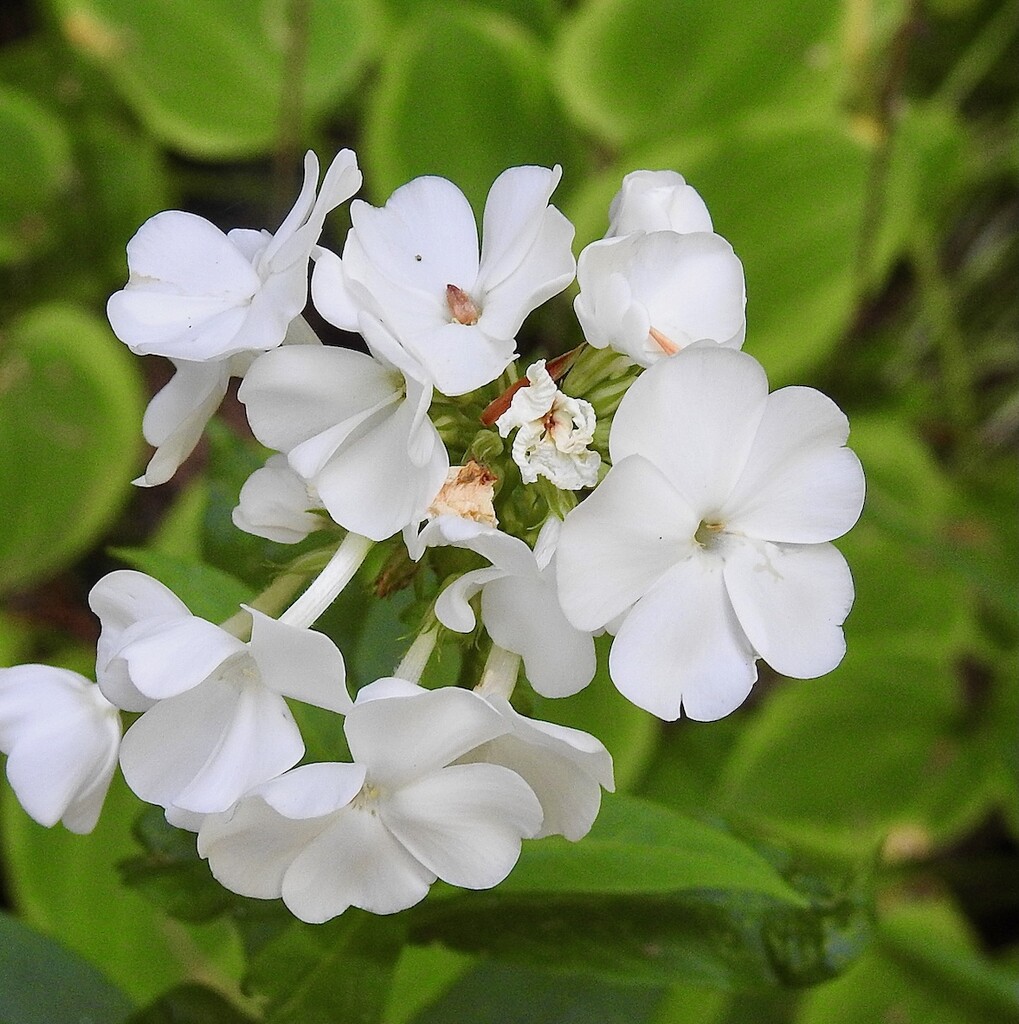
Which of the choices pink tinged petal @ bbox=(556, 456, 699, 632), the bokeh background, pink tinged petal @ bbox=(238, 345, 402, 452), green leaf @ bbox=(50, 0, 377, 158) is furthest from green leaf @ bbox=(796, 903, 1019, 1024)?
green leaf @ bbox=(50, 0, 377, 158)

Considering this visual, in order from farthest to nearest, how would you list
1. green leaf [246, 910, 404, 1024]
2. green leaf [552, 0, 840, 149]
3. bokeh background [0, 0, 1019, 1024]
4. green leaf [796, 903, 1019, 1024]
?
green leaf [552, 0, 840, 149] < bokeh background [0, 0, 1019, 1024] < green leaf [796, 903, 1019, 1024] < green leaf [246, 910, 404, 1024]

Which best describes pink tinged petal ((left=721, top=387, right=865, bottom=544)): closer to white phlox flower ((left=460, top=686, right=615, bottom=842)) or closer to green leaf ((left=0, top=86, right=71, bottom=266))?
white phlox flower ((left=460, top=686, right=615, bottom=842))

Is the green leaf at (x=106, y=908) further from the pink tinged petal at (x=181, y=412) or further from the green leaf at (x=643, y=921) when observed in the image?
the pink tinged petal at (x=181, y=412)

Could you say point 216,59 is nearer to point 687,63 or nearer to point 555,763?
point 687,63

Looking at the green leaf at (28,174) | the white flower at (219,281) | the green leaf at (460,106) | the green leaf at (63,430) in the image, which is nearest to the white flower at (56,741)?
the white flower at (219,281)

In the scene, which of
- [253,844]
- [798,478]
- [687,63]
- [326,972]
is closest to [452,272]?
[798,478]

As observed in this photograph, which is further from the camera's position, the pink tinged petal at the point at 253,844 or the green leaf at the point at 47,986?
the green leaf at the point at 47,986

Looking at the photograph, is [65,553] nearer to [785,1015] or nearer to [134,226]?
[134,226]
